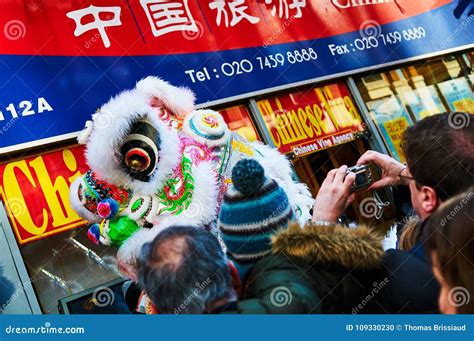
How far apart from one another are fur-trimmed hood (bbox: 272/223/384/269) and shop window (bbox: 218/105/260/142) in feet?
6.70

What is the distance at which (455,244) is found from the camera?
1.97 meters

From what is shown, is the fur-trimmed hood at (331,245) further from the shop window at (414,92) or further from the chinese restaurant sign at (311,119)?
the shop window at (414,92)

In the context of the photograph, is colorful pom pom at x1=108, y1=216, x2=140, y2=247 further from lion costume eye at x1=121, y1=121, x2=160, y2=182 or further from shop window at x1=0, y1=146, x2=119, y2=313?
shop window at x1=0, y1=146, x2=119, y2=313

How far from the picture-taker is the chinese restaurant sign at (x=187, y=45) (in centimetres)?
339

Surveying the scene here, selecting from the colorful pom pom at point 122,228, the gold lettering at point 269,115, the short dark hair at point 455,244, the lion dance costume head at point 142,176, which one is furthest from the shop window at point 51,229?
the short dark hair at point 455,244

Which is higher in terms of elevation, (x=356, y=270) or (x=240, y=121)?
(x=240, y=121)

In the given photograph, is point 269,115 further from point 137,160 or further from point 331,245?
point 331,245

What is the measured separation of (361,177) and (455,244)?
2.11 ft

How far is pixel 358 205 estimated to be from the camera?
162 inches

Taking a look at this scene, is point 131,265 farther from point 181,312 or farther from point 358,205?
point 358,205

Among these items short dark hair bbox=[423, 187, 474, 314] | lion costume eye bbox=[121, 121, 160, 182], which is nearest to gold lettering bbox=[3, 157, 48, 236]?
lion costume eye bbox=[121, 121, 160, 182]

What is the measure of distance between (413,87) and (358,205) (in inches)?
48.1

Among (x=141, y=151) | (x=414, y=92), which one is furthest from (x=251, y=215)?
(x=414, y=92)

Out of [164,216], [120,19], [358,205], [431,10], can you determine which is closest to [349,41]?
[431,10]
